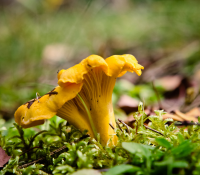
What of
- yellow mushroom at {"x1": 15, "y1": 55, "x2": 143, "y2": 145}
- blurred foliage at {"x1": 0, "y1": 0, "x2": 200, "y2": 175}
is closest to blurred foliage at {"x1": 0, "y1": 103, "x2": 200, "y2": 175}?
blurred foliage at {"x1": 0, "y1": 0, "x2": 200, "y2": 175}

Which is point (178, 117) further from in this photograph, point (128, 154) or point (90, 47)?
point (90, 47)

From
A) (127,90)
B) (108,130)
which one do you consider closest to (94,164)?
(108,130)

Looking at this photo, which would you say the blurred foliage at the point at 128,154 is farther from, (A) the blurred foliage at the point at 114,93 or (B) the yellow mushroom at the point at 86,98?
(B) the yellow mushroom at the point at 86,98

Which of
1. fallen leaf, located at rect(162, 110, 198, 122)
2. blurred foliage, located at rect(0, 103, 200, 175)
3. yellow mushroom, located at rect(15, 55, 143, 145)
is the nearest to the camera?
blurred foliage, located at rect(0, 103, 200, 175)

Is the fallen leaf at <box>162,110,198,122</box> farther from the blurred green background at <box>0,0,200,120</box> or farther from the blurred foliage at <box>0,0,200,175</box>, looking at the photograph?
the blurred green background at <box>0,0,200,120</box>

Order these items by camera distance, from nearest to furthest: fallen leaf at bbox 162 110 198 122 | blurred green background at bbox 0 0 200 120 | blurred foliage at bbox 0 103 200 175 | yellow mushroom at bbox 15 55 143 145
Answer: blurred foliage at bbox 0 103 200 175, yellow mushroom at bbox 15 55 143 145, fallen leaf at bbox 162 110 198 122, blurred green background at bbox 0 0 200 120

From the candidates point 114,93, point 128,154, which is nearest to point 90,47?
point 114,93

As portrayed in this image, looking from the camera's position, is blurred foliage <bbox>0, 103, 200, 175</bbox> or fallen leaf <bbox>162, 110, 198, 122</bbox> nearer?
blurred foliage <bbox>0, 103, 200, 175</bbox>

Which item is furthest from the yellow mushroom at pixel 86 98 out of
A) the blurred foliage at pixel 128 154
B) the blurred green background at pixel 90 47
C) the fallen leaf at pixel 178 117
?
the blurred green background at pixel 90 47

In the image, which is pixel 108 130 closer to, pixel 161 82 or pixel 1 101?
pixel 161 82
